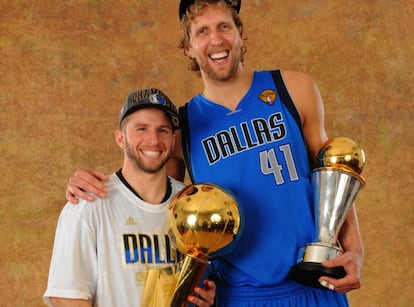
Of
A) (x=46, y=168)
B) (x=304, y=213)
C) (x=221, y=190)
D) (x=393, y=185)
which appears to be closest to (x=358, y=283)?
(x=304, y=213)

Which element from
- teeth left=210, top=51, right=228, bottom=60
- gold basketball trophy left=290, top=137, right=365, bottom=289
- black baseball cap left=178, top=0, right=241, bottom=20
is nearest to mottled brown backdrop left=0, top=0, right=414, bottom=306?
black baseball cap left=178, top=0, right=241, bottom=20

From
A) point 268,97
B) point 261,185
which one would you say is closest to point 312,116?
point 268,97

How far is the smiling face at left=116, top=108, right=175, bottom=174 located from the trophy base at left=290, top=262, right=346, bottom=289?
44cm

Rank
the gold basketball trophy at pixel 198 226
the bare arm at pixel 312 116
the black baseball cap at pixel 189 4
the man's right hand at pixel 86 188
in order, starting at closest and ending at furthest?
1. the gold basketball trophy at pixel 198 226
2. the man's right hand at pixel 86 188
3. the bare arm at pixel 312 116
4. the black baseball cap at pixel 189 4

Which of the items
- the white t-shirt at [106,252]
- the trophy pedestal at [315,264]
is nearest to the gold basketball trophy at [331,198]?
the trophy pedestal at [315,264]

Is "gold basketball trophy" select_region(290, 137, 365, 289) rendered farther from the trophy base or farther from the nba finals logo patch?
the nba finals logo patch

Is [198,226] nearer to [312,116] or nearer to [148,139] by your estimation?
[148,139]

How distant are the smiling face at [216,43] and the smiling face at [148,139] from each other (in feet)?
0.71

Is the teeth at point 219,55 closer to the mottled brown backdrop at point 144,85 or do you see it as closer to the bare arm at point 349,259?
the bare arm at point 349,259

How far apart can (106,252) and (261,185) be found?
1.48 ft

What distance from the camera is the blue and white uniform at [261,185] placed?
5.90 ft

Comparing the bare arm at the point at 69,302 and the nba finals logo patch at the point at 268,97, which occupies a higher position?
the nba finals logo patch at the point at 268,97

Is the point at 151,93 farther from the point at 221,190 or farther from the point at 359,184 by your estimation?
the point at 359,184

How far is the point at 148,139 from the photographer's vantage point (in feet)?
5.85
